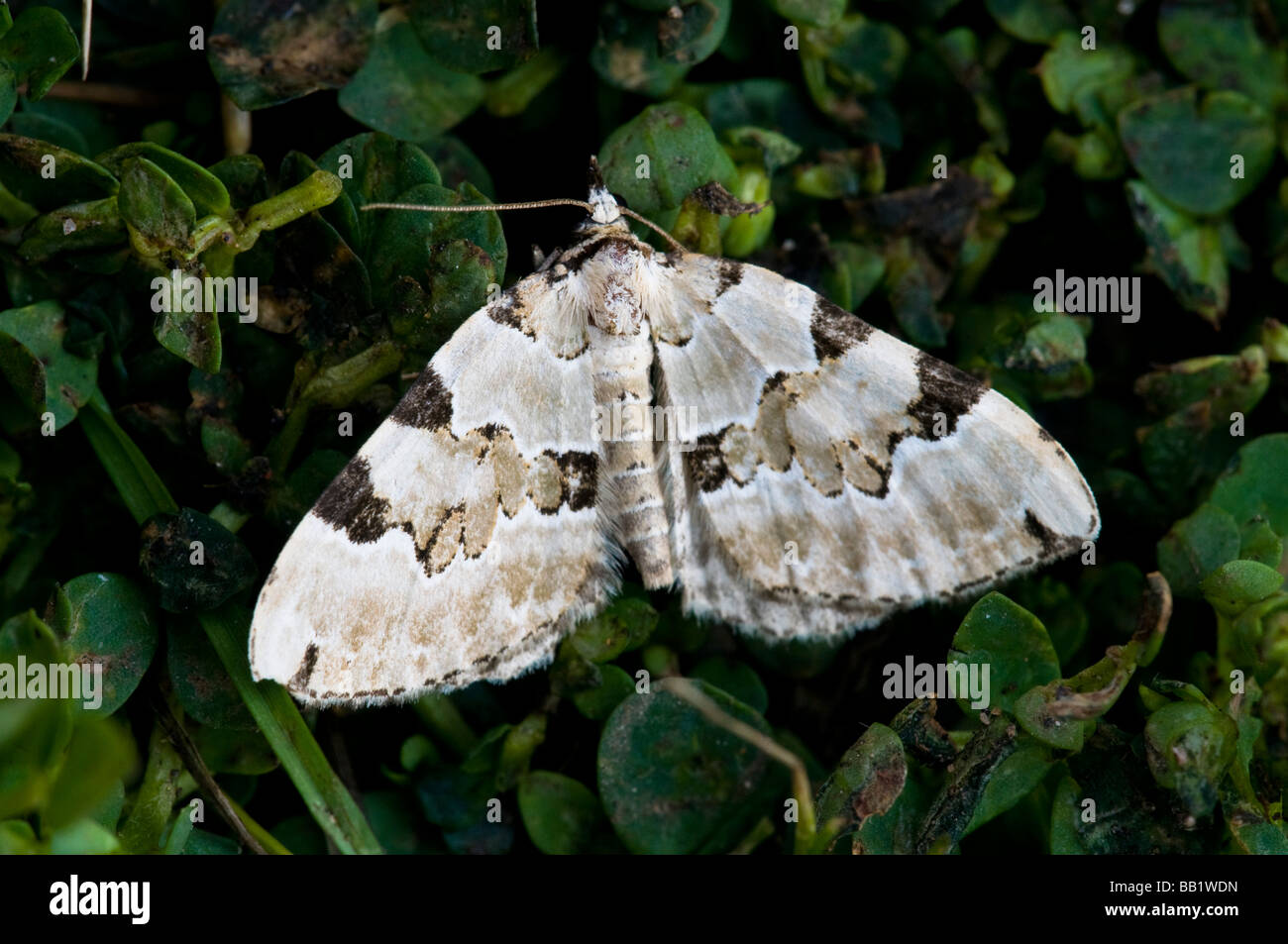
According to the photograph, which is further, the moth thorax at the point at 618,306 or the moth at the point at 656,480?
the moth thorax at the point at 618,306

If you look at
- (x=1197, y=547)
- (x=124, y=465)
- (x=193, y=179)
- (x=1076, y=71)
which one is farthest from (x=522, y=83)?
(x=1197, y=547)

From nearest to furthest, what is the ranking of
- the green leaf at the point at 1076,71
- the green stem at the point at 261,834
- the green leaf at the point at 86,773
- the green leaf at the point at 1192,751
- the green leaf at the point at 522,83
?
the green leaf at the point at 86,773, the green leaf at the point at 1192,751, the green stem at the point at 261,834, the green leaf at the point at 522,83, the green leaf at the point at 1076,71

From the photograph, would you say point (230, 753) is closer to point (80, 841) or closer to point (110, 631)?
point (110, 631)

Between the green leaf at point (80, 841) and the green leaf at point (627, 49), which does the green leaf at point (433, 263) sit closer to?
the green leaf at point (627, 49)

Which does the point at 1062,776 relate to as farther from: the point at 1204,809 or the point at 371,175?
the point at 371,175

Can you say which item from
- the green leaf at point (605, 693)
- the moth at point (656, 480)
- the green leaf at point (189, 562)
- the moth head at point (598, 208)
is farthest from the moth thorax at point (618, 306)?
the green leaf at point (189, 562)
